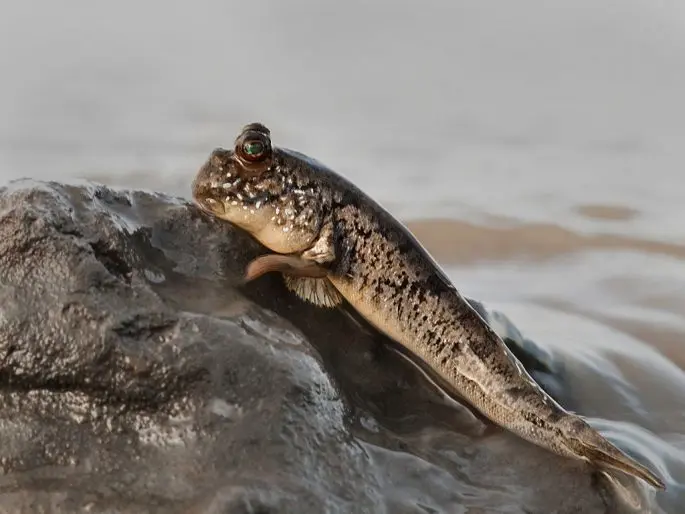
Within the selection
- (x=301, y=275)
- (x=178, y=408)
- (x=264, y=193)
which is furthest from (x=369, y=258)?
(x=178, y=408)

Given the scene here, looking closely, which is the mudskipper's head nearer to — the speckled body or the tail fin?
the speckled body

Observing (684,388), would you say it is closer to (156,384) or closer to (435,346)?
(435,346)

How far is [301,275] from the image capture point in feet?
9.55

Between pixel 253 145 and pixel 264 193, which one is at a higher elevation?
pixel 253 145

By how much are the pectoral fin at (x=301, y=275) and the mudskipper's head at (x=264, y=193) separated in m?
0.11

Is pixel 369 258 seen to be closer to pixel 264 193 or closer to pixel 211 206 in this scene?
pixel 264 193

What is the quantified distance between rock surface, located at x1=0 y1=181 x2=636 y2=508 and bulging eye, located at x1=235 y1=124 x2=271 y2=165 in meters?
0.42

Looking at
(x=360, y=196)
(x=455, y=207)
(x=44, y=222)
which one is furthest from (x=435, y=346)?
(x=455, y=207)

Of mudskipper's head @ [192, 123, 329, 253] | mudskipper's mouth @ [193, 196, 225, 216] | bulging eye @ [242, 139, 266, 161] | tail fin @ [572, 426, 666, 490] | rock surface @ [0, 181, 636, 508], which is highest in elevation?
bulging eye @ [242, 139, 266, 161]

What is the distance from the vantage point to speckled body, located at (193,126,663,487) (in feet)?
9.46

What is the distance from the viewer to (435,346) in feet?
9.55

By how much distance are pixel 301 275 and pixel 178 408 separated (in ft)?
2.31

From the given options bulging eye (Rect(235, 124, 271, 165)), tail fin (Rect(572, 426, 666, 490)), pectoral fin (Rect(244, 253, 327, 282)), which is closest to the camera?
tail fin (Rect(572, 426, 666, 490))

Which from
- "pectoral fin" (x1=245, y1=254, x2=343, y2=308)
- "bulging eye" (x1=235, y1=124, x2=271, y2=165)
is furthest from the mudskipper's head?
"pectoral fin" (x1=245, y1=254, x2=343, y2=308)
